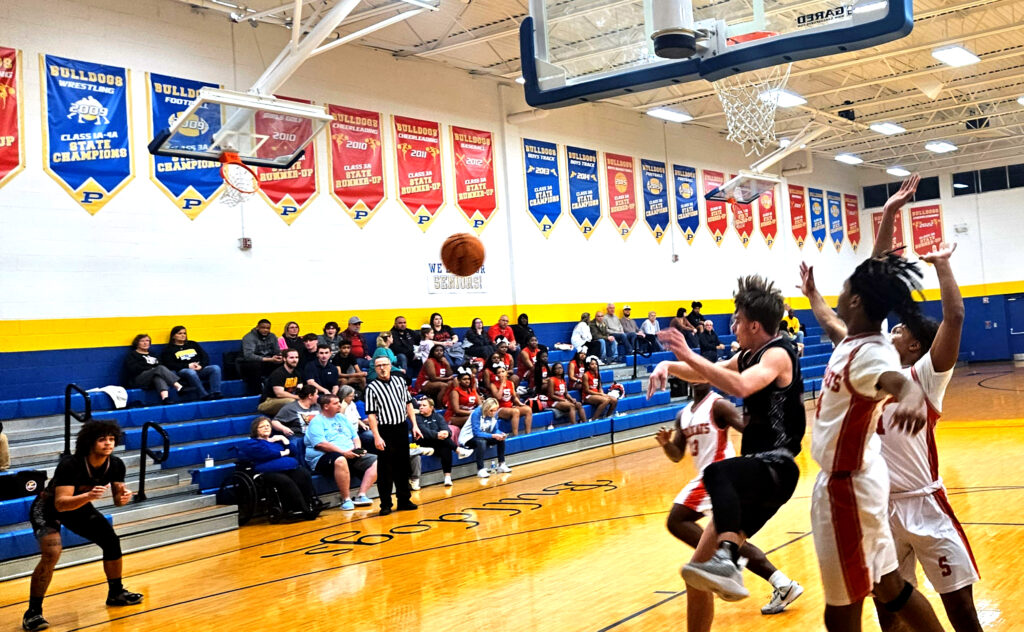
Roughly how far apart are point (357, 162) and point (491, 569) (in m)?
8.40

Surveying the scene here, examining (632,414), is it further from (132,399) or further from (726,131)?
(726,131)

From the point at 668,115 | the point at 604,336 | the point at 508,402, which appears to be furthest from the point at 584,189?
the point at 508,402

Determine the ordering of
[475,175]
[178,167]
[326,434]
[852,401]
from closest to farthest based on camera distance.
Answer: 1. [852,401]
2. [326,434]
3. [178,167]
4. [475,175]

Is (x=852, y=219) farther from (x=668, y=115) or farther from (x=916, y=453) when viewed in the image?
(x=916, y=453)

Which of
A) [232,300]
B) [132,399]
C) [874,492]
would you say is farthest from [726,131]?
[874,492]

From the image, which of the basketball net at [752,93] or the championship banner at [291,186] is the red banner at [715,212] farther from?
the championship banner at [291,186]

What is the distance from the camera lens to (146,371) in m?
10.4

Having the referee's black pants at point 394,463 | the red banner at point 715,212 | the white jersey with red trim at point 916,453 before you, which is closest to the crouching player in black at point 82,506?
the referee's black pants at point 394,463

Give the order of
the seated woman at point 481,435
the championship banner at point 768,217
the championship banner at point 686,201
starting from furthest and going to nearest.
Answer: the championship banner at point 768,217 → the championship banner at point 686,201 → the seated woman at point 481,435

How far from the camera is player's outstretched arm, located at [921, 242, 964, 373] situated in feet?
10.3

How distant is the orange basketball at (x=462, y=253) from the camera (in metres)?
9.56

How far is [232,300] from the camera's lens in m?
11.8

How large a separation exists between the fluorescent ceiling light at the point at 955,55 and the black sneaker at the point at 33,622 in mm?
14071

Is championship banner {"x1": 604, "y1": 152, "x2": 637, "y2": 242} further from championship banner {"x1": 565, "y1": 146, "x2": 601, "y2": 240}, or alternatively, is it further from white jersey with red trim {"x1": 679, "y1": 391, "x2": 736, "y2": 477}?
white jersey with red trim {"x1": 679, "y1": 391, "x2": 736, "y2": 477}
